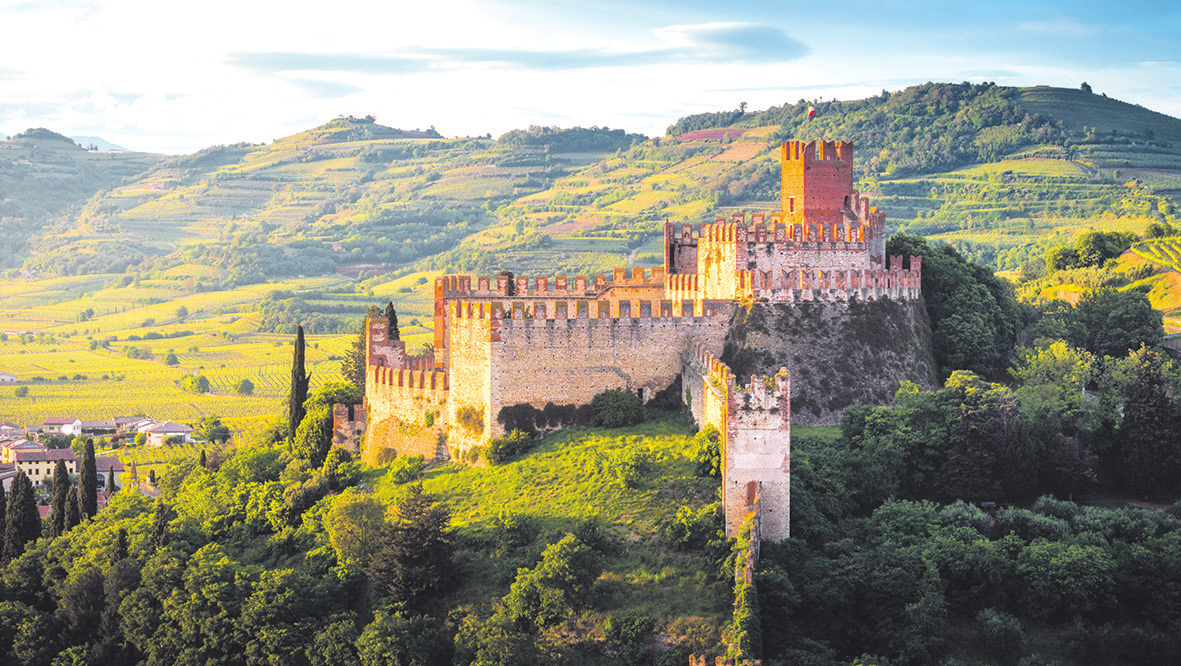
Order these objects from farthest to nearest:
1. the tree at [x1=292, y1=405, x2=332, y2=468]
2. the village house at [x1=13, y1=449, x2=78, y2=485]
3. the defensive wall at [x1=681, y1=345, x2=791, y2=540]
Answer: the village house at [x1=13, y1=449, x2=78, y2=485] → the tree at [x1=292, y1=405, x2=332, y2=468] → the defensive wall at [x1=681, y1=345, x2=791, y2=540]

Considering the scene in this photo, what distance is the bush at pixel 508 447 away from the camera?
55.5 meters

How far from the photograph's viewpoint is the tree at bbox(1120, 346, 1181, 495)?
54.5 meters

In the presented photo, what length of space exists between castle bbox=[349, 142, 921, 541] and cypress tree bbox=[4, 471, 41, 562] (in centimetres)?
1736

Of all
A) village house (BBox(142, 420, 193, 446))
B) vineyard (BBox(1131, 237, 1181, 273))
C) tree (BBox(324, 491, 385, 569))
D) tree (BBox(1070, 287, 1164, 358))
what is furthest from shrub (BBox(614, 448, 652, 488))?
village house (BBox(142, 420, 193, 446))

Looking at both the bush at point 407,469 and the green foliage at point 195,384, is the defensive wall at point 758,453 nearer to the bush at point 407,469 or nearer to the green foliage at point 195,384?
the bush at point 407,469

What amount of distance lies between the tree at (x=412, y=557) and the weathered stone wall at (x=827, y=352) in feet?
50.8

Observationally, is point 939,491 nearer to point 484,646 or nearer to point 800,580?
point 800,580

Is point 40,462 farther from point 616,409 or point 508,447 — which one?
point 616,409

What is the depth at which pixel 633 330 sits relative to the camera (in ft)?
188

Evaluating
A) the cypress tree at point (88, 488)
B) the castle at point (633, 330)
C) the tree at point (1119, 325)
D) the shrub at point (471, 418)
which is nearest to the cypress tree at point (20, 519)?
the cypress tree at point (88, 488)

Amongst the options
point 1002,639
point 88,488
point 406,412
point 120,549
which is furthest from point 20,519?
point 1002,639

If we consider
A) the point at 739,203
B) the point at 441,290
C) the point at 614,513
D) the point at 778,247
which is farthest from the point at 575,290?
the point at 739,203

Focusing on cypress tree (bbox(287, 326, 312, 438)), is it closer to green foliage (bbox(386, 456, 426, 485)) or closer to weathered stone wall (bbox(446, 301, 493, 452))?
green foliage (bbox(386, 456, 426, 485))

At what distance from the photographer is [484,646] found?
44062 millimetres
